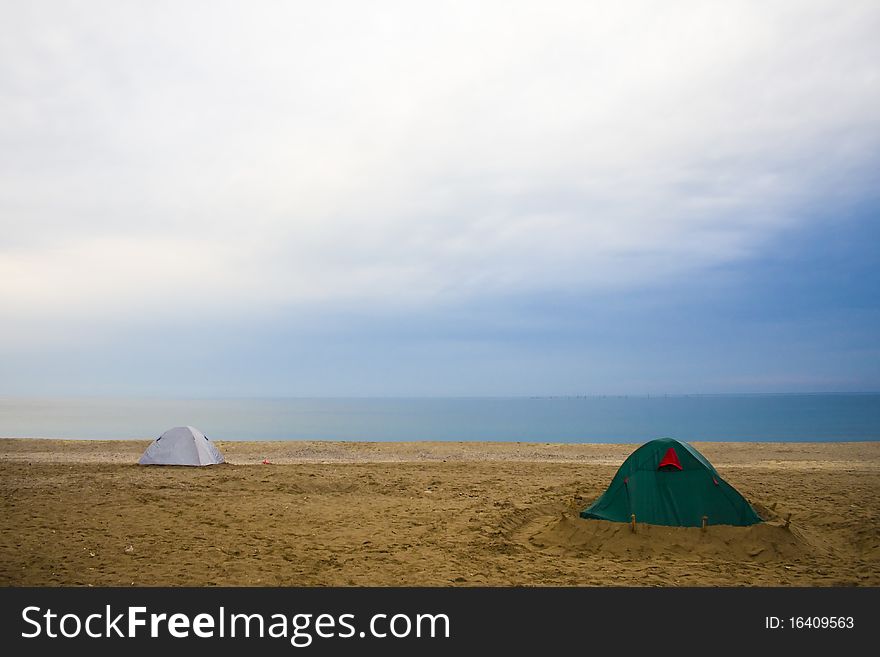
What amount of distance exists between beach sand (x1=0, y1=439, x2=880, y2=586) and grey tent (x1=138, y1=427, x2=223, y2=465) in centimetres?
58

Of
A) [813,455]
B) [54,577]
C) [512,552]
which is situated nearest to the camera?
[54,577]

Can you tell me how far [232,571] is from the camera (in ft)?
29.9

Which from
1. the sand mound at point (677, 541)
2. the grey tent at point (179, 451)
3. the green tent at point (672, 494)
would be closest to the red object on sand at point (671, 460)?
the green tent at point (672, 494)

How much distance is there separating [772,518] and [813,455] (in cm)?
1895

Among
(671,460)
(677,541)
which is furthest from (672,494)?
(677,541)

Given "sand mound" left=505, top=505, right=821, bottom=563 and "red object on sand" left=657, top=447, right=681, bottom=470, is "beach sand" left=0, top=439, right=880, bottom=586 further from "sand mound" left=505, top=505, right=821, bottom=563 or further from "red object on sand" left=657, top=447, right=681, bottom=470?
"red object on sand" left=657, top=447, right=681, bottom=470

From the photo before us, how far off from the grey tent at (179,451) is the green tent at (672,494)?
14.6 metres
